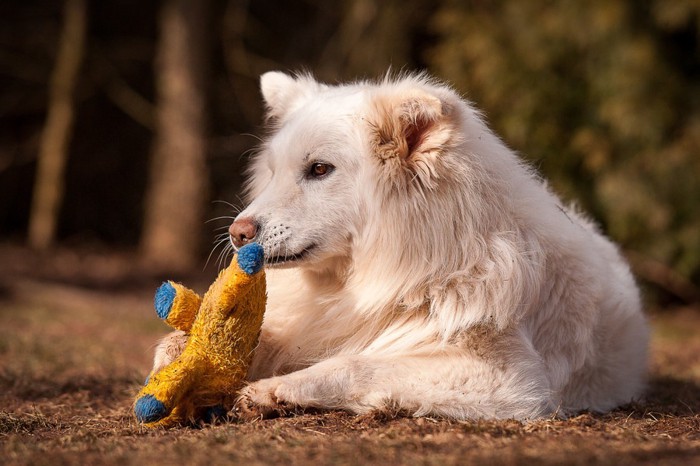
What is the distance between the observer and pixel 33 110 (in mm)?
14445

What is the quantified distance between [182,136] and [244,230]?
939 centimetres

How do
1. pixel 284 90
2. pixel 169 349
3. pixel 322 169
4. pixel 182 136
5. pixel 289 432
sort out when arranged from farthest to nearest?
pixel 182 136 < pixel 284 90 < pixel 322 169 < pixel 169 349 < pixel 289 432

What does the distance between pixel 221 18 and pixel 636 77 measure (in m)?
7.39

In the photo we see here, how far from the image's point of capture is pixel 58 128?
13.7 m

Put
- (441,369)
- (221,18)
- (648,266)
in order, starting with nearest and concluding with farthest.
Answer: (441,369), (648,266), (221,18)

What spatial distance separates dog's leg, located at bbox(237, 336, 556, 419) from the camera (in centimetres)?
345

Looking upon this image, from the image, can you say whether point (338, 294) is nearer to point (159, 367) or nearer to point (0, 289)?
point (159, 367)

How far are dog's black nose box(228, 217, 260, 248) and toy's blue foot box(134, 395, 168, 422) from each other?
74cm

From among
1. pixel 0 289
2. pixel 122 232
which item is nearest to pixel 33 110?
pixel 122 232

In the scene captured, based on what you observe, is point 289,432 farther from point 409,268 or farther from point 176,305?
point 409,268

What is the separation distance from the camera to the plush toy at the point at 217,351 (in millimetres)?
3377

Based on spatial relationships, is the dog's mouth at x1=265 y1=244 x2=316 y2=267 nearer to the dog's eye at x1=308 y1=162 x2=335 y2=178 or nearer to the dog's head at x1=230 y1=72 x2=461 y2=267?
the dog's head at x1=230 y1=72 x2=461 y2=267

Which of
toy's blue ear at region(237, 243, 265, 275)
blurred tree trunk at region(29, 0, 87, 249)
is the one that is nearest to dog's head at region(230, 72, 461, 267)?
toy's blue ear at region(237, 243, 265, 275)

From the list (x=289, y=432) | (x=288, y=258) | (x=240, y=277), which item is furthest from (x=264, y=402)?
(x=288, y=258)
